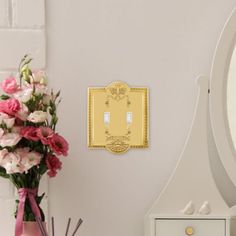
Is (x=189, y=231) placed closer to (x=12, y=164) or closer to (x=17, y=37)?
(x=12, y=164)

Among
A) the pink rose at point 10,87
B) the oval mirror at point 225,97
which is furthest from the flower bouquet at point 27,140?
the oval mirror at point 225,97

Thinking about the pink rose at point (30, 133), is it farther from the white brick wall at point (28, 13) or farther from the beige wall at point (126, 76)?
the white brick wall at point (28, 13)

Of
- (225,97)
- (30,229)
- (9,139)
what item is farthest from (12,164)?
(225,97)

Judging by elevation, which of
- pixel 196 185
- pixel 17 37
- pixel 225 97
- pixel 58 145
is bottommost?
pixel 196 185

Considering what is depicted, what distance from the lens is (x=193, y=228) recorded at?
1.30m

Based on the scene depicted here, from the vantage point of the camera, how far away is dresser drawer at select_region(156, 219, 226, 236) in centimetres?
130

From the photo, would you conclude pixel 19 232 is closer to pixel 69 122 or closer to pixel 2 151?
pixel 2 151

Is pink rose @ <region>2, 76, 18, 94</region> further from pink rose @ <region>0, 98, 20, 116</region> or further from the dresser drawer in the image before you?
the dresser drawer

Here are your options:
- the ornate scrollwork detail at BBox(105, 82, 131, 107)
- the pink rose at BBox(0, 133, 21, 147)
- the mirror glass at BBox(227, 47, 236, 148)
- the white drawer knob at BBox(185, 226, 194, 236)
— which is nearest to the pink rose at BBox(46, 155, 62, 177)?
the pink rose at BBox(0, 133, 21, 147)

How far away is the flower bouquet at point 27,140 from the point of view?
3.99ft

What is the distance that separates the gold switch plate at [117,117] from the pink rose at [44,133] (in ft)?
0.65

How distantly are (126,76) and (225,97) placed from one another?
0.29 meters

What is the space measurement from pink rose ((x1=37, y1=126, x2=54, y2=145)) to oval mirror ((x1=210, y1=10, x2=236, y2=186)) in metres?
0.46

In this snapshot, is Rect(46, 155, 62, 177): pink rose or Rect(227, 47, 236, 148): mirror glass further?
Rect(227, 47, 236, 148): mirror glass
